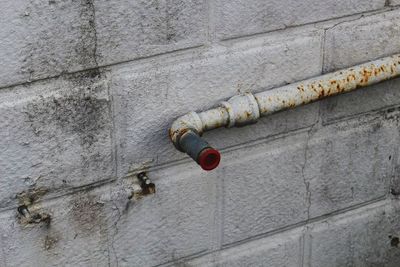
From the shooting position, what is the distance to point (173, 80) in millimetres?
2904

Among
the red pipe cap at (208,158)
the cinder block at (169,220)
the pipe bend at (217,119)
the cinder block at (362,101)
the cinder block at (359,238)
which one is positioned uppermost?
the pipe bend at (217,119)

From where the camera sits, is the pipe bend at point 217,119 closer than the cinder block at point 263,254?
Yes

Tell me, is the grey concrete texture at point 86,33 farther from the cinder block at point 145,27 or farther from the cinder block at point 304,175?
the cinder block at point 304,175

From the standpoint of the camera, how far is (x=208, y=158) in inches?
106

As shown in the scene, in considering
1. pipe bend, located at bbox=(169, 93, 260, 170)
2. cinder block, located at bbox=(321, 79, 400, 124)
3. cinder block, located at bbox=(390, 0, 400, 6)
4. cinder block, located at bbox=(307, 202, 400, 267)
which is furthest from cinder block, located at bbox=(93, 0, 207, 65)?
cinder block, located at bbox=(307, 202, 400, 267)

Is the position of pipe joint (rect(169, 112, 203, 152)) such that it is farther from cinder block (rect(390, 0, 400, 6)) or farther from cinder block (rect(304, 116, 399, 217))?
cinder block (rect(390, 0, 400, 6))

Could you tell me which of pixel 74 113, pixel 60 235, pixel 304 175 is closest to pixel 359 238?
pixel 304 175

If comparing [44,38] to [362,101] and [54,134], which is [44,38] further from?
[362,101]

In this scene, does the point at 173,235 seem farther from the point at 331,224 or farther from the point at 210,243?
the point at 331,224

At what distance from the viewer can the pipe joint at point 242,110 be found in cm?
293

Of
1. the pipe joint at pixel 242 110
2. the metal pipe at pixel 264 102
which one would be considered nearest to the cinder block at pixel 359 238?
the metal pipe at pixel 264 102

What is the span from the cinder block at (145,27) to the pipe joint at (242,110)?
0.86ft

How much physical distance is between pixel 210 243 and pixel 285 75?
2.60ft

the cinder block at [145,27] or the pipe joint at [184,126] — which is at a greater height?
the cinder block at [145,27]
